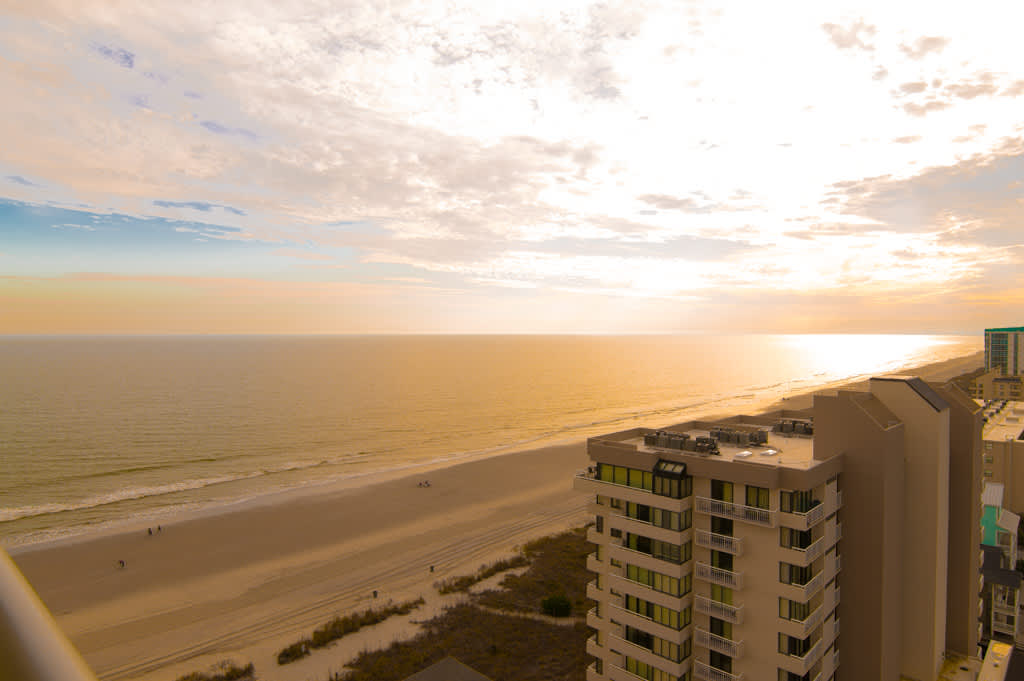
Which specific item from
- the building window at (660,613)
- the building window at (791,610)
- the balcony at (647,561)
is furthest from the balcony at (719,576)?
the building window at (660,613)

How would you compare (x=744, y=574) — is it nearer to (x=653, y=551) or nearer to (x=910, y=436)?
(x=653, y=551)

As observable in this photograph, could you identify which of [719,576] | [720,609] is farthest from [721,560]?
[720,609]

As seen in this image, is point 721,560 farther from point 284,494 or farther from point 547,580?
point 284,494

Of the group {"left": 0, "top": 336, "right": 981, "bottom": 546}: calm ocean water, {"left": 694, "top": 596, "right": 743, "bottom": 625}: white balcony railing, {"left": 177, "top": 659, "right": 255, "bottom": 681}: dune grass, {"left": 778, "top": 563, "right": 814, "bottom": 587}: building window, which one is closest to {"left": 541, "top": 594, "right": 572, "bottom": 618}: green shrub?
{"left": 694, "top": 596, "right": 743, "bottom": 625}: white balcony railing

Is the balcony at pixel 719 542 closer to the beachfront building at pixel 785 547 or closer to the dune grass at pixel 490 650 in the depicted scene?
the beachfront building at pixel 785 547

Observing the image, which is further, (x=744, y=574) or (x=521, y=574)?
(x=521, y=574)

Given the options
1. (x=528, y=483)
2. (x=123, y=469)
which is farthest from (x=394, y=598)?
(x=123, y=469)
